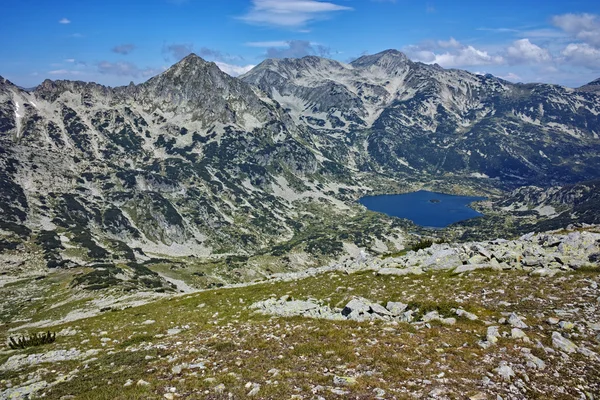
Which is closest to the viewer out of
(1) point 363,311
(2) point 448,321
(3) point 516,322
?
(3) point 516,322

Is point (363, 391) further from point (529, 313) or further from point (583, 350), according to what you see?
point (529, 313)

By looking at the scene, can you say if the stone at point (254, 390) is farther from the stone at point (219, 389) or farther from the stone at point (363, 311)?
the stone at point (363, 311)

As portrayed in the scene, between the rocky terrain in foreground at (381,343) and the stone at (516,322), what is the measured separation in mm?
86

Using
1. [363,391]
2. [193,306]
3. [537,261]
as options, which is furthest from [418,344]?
[193,306]

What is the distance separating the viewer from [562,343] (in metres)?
18.3

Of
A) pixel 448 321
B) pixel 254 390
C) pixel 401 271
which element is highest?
pixel 254 390

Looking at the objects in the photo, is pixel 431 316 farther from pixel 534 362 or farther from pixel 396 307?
pixel 534 362

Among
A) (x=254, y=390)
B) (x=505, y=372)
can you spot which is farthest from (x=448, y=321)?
(x=254, y=390)

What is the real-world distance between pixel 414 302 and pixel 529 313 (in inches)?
289

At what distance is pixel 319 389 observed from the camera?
15477 millimetres

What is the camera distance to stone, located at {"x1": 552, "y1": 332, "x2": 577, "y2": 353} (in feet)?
59.1

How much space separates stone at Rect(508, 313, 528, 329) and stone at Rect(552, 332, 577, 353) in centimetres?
200

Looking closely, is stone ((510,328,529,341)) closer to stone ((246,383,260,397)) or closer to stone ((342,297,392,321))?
stone ((342,297,392,321))

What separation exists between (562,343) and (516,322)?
2.93 meters
